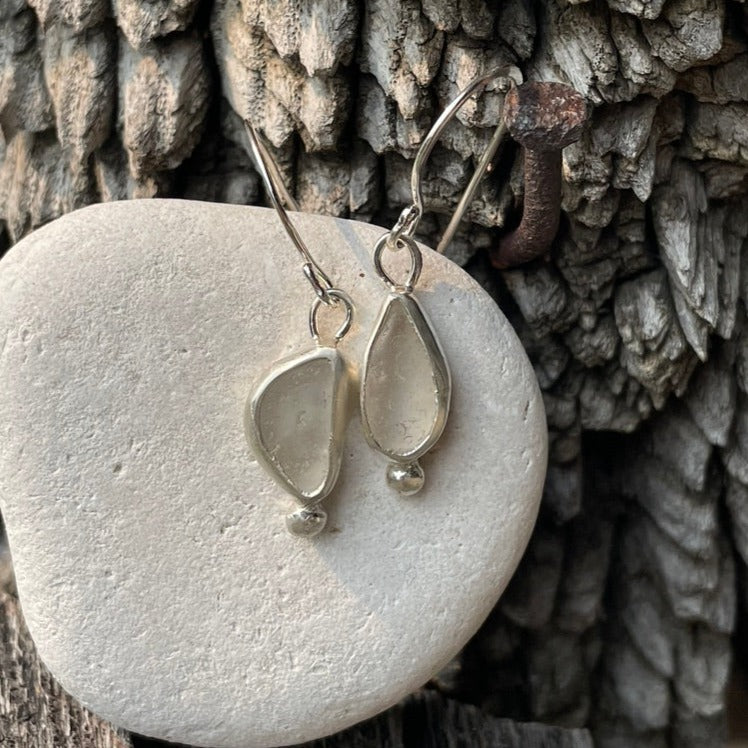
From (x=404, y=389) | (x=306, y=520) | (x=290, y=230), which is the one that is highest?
(x=290, y=230)

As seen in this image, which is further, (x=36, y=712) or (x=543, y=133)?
(x=36, y=712)

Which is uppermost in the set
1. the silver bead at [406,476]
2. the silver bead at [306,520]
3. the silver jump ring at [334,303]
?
the silver jump ring at [334,303]

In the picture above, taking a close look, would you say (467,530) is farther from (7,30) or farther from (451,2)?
(7,30)

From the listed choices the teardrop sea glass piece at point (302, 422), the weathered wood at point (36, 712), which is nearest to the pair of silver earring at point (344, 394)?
the teardrop sea glass piece at point (302, 422)

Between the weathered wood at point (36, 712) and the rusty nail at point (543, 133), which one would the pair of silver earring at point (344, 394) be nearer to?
the rusty nail at point (543, 133)

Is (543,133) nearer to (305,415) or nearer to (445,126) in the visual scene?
(445,126)

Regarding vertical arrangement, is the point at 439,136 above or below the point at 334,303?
above

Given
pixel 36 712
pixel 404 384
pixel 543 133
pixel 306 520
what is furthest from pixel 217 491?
pixel 543 133
